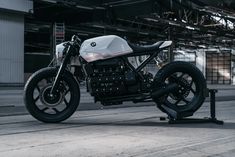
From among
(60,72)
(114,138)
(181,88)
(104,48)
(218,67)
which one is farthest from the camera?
(218,67)

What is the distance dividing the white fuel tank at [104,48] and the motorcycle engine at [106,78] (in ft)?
0.42

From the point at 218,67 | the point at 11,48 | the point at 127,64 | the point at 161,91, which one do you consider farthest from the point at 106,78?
the point at 218,67

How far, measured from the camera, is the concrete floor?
15.2ft

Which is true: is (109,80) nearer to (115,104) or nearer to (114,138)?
(115,104)

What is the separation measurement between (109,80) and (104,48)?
53 centimetres

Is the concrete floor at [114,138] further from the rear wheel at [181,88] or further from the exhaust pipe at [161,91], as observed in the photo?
the exhaust pipe at [161,91]

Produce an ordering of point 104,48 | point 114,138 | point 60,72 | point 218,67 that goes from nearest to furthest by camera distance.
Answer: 1. point 114,138
2. point 104,48
3. point 60,72
4. point 218,67

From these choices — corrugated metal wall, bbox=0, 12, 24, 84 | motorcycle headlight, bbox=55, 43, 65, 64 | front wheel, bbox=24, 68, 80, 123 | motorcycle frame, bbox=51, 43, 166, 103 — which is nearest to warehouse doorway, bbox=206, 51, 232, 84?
corrugated metal wall, bbox=0, 12, 24, 84

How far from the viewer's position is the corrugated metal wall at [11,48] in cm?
2845

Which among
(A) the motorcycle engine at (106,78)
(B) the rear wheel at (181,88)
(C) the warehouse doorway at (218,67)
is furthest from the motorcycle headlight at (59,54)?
(C) the warehouse doorway at (218,67)

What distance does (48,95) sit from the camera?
6.93 meters

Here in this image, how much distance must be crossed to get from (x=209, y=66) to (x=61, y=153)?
60918 millimetres

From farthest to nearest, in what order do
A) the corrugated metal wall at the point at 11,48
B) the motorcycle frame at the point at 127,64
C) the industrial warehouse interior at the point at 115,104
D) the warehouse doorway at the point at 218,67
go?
the warehouse doorway at the point at 218,67 → the corrugated metal wall at the point at 11,48 → the motorcycle frame at the point at 127,64 → the industrial warehouse interior at the point at 115,104

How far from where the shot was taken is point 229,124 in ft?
23.5
